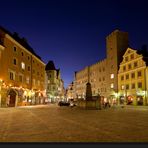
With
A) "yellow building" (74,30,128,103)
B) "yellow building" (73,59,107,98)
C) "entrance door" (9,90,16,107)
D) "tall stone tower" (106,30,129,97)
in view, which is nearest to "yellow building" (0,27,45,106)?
"entrance door" (9,90,16,107)

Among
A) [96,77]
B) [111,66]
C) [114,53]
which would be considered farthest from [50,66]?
[114,53]

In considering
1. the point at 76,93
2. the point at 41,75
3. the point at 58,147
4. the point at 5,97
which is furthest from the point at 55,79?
the point at 58,147

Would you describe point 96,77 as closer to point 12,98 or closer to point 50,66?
point 50,66

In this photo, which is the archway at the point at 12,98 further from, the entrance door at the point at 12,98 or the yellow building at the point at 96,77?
the yellow building at the point at 96,77

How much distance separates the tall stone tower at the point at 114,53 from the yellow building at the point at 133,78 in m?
2.77

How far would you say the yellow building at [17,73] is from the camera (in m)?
44.1

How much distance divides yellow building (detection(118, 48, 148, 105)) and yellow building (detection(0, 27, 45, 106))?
77.6ft

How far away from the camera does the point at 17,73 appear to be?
5144cm

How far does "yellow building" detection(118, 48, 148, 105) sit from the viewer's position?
190 ft

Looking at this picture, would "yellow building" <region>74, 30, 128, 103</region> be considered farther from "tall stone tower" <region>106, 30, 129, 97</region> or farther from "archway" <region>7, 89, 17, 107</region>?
"archway" <region>7, 89, 17, 107</region>

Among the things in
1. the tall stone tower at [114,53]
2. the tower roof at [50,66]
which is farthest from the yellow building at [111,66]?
the tower roof at [50,66]

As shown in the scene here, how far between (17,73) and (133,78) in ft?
96.9

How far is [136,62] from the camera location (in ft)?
204

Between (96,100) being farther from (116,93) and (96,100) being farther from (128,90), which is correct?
(116,93)
